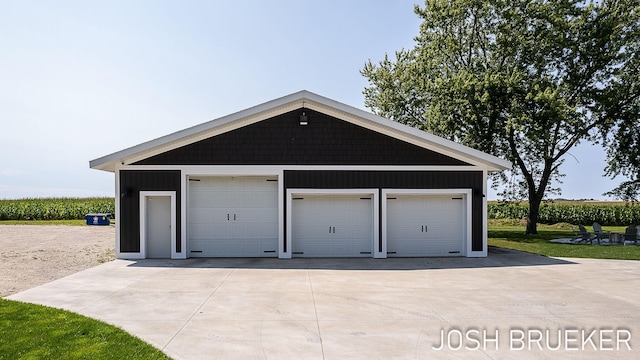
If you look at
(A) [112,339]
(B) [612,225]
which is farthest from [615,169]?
(A) [112,339]

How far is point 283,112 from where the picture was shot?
13.2 m

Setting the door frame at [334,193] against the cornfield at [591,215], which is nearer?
the door frame at [334,193]

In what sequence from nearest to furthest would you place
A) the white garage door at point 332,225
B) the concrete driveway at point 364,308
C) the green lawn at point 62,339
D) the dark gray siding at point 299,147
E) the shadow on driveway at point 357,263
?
the green lawn at point 62,339 < the concrete driveway at point 364,308 < the shadow on driveway at point 357,263 < the dark gray siding at point 299,147 < the white garage door at point 332,225

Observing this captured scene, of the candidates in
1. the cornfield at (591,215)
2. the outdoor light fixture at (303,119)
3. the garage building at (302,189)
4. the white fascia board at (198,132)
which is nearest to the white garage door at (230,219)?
the garage building at (302,189)

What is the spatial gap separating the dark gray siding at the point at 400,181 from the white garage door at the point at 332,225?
469mm

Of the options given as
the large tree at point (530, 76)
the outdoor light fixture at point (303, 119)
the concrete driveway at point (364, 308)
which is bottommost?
the concrete driveway at point (364, 308)

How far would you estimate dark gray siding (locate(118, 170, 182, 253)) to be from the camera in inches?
513

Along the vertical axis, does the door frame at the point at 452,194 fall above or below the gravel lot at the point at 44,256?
above

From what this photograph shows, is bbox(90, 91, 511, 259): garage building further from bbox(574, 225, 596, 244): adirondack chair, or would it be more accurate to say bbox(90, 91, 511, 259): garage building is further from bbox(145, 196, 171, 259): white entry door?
bbox(574, 225, 596, 244): adirondack chair

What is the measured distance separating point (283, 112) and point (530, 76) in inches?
612

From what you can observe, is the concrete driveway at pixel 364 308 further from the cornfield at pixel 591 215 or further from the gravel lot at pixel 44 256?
the cornfield at pixel 591 215

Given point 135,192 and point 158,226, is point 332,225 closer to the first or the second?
point 158,226

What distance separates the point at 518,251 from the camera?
15.4 m

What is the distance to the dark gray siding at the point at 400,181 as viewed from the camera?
13250 millimetres
